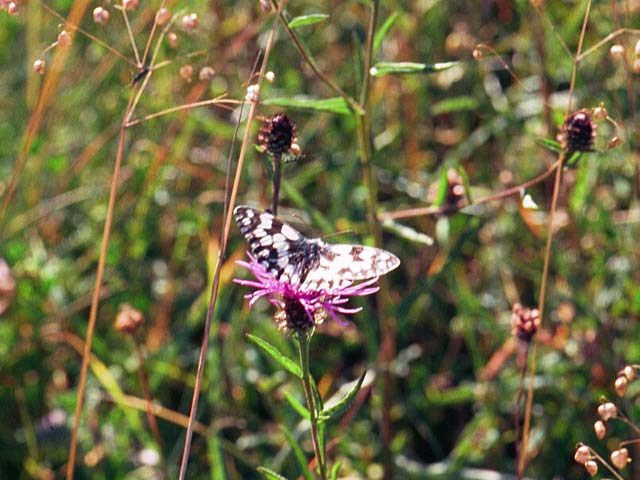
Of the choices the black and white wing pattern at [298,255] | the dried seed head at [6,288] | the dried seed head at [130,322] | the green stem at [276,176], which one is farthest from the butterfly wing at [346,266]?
the dried seed head at [6,288]

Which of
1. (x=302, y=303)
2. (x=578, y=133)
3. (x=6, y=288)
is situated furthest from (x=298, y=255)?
(x=6, y=288)

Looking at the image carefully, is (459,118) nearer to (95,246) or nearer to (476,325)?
(476,325)

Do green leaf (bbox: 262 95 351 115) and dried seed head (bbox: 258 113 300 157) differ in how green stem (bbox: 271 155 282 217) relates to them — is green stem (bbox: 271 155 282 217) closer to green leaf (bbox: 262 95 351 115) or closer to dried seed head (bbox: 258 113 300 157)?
dried seed head (bbox: 258 113 300 157)

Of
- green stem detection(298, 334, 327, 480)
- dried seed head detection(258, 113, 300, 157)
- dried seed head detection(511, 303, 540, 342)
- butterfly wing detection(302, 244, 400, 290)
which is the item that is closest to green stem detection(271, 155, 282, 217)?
dried seed head detection(258, 113, 300, 157)

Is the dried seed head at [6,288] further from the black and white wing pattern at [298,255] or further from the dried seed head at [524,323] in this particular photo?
the dried seed head at [524,323]

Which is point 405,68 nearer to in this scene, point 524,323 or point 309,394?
point 524,323

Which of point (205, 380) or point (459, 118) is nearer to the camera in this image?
point (205, 380)

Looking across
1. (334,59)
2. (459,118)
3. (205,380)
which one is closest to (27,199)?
(205,380)
